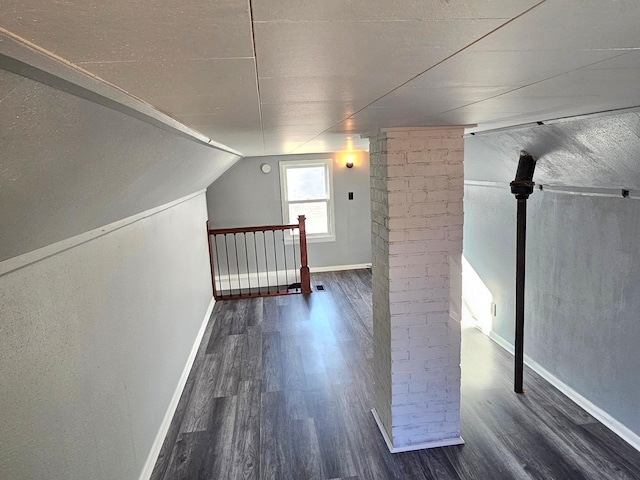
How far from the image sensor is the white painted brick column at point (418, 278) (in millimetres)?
2385

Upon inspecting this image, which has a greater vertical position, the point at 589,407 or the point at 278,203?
the point at 278,203

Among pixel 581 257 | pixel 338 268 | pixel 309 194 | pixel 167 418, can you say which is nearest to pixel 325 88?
pixel 167 418

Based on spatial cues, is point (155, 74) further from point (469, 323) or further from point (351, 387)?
point (469, 323)

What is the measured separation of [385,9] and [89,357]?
5.91 feet

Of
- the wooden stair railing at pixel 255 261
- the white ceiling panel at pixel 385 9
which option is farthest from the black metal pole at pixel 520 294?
the wooden stair railing at pixel 255 261

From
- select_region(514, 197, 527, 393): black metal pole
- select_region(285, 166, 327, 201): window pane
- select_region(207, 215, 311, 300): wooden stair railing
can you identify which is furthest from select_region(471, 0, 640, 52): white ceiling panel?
select_region(285, 166, 327, 201): window pane

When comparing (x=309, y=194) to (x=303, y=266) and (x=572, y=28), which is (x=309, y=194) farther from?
(x=572, y=28)

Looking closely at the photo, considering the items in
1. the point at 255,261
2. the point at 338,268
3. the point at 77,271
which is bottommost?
the point at 338,268

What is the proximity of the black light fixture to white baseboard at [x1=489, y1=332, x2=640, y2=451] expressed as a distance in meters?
0.32

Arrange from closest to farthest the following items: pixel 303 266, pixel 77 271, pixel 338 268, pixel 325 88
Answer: pixel 325 88
pixel 77 271
pixel 303 266
pixel 338 268

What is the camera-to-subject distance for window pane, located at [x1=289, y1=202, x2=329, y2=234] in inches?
261

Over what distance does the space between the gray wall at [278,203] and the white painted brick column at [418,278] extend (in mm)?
3919

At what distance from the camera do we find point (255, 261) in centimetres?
650

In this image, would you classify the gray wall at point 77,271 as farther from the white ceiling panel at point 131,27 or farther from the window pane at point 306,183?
the window pane at point 306,183
